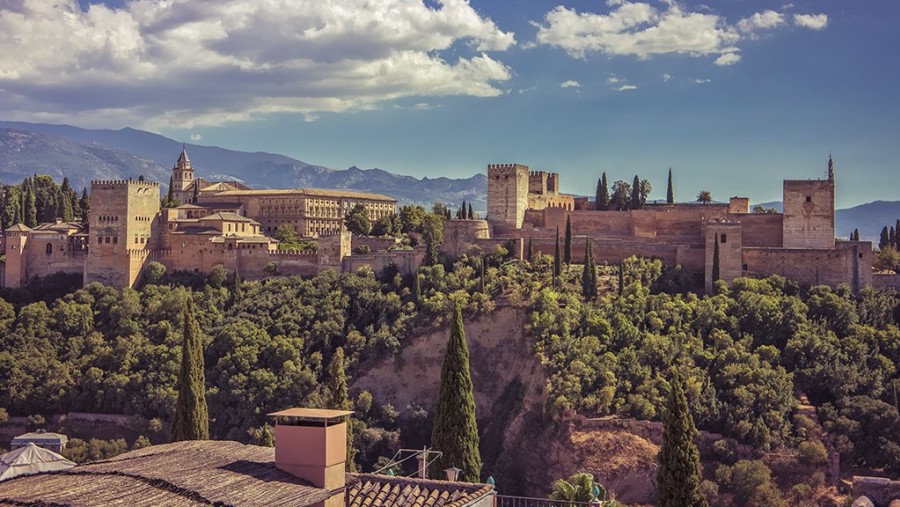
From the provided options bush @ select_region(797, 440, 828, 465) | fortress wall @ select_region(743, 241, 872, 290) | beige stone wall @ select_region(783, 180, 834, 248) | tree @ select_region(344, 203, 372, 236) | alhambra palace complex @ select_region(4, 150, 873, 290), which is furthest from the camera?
tree @ select_region(344, 203, 372, 236)

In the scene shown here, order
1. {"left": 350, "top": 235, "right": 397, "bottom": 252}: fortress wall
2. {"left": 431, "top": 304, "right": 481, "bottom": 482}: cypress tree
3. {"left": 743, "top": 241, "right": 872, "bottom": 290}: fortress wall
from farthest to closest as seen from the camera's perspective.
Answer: {"left": 350, "top": 235, "right": 397, "bottom": 252}: fortress wall < {"left": 743, "top": 241, "right": 872, "bottom": 290}: fortress wall < {"left": 431, "top": 304, "right": 481, "bottom": 482}: cypress tree

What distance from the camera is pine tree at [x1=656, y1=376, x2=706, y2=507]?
23281 millimetres

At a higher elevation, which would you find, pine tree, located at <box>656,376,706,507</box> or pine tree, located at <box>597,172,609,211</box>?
pine tree, located at <box>597,172,609,211</box>

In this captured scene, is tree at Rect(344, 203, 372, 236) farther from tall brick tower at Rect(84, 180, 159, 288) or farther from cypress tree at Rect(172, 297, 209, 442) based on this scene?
cypress tree at Rect(172, 297, 209, 442)

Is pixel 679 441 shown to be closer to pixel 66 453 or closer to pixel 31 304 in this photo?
pixel 66 453

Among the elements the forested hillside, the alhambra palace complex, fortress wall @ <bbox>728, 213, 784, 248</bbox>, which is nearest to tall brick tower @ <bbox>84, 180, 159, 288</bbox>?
the alhambra palace complex

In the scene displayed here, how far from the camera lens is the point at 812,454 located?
35.7 metres

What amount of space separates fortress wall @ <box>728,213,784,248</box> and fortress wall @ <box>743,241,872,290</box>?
1.97 m

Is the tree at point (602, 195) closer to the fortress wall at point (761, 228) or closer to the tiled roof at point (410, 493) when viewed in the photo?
the fortress wall at point (761, 228)

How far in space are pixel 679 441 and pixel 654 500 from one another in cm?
1285

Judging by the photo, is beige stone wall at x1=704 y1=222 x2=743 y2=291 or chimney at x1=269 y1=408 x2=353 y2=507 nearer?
chimney at x1=269 y1=408 x2=353 y2=507

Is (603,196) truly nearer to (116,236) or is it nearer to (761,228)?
(761,228)

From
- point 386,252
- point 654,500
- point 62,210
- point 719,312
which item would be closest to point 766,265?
point 719,312

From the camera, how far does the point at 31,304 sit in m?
52.7
